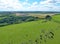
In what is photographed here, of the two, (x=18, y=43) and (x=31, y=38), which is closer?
(x=18, y=43)

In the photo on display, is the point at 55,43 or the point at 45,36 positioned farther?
the point at 45,36

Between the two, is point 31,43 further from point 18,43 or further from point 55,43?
point 55,43

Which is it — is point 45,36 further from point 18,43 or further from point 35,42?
point 18,43

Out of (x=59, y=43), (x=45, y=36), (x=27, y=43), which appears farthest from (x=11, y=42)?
(x=59, y=43)

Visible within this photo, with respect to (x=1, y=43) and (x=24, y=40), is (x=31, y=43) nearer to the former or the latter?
(x=24, y=40)

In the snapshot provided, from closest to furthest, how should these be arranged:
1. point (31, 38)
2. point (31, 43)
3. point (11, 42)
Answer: point (31, 43) → point (11, 42) → point (31, 38)

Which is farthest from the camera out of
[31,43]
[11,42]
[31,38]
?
[31,38]

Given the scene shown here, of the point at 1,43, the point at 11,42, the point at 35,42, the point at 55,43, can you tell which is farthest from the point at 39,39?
the point at 1,43

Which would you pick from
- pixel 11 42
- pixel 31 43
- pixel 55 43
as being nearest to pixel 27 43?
pixel 31 43
